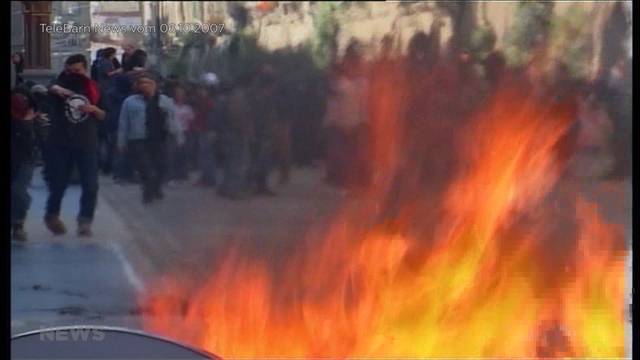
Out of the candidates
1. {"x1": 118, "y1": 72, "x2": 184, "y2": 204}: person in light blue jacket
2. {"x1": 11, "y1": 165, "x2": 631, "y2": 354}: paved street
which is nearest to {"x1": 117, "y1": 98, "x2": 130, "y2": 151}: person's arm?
{"x1": 118, "y1": 72, "x2": 184, "y2": 204}: person in light blue jacket

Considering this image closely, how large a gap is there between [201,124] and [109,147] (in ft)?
0.86

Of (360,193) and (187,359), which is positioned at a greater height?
(360,193)

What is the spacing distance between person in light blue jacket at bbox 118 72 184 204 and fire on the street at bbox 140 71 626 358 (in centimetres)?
30

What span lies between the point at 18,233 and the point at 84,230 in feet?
0.60

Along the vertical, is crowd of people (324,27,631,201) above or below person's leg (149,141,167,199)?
above

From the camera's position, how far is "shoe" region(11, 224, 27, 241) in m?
3.22

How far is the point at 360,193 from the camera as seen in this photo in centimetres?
Answer: 328

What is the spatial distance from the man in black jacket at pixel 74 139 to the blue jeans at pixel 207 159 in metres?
0.28

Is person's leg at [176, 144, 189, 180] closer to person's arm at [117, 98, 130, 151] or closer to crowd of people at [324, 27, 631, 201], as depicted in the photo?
person's arm at [117, 98, 130, 151]

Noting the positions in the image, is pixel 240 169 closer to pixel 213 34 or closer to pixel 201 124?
pixel 201 124

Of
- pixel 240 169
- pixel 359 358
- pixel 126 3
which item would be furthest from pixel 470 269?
pixel 126 3

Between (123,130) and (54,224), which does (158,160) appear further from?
(54,224)

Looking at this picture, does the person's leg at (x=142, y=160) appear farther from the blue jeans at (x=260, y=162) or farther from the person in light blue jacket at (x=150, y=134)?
the blue jeans at (x=260, y=162)

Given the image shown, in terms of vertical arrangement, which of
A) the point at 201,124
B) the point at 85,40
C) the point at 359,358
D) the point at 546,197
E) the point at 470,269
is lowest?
the point at 359,358
